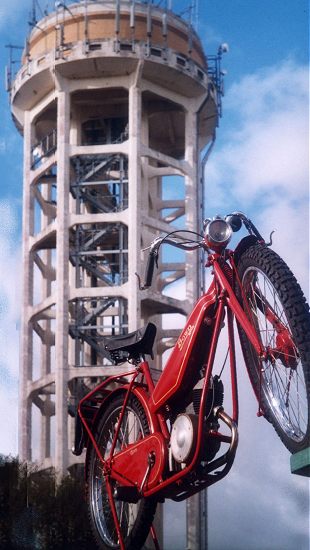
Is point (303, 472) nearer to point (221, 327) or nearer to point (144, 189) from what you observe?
point (221, 327)

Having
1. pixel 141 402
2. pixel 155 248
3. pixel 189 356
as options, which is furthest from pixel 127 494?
pixel 155 248

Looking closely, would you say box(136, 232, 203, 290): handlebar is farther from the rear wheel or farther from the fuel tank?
the rear wheel

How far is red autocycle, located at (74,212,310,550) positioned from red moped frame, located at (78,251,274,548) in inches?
0.5

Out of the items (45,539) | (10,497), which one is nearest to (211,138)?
(10,497)

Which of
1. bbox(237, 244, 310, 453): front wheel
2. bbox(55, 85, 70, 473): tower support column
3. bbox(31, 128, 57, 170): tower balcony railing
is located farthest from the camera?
bbox(31, 128, 57, 170): tower balcony railing

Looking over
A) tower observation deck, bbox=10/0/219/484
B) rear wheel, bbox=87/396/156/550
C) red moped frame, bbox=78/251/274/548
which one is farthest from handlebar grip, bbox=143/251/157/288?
tower observation deck, bbox=10/0/219/484

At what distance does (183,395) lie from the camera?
1069 cm

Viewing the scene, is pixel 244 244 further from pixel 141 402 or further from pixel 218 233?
pixel 141 402

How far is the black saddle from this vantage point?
11.5 m

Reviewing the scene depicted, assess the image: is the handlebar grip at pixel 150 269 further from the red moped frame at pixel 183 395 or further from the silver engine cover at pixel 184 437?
the silver engine cover at pixel 184 437

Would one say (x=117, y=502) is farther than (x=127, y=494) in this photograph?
Yes

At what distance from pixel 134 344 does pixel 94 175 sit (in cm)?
4670

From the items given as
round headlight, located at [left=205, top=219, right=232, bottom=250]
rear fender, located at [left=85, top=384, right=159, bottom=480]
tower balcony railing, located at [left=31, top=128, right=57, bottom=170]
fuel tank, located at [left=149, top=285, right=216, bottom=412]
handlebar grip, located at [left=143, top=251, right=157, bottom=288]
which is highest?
tower balcony railing, located at [left=31, top=128, right=57, bottom=170]

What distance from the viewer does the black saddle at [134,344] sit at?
37.8 feet
